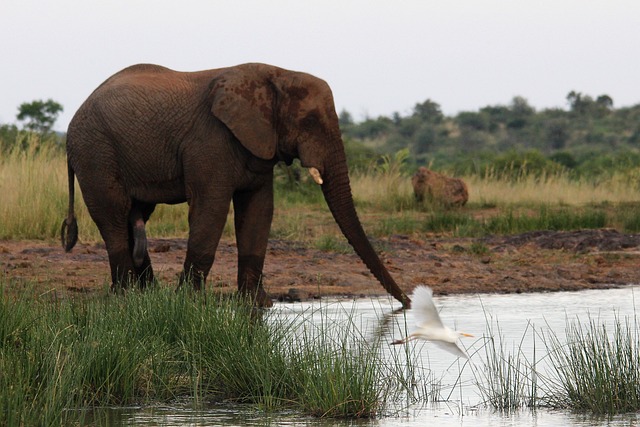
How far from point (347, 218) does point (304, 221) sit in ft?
24.7

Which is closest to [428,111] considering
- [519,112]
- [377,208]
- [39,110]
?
[519,112]

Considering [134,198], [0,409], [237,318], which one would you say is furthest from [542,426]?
[134,198]

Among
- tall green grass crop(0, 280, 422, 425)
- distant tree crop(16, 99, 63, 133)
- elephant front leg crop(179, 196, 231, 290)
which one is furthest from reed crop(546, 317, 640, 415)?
distant tree crop(16, 99, 63, 133)

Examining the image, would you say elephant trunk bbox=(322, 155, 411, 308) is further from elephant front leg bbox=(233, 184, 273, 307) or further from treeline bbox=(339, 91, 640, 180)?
treeline bbox=(339, 91, 640, 180)

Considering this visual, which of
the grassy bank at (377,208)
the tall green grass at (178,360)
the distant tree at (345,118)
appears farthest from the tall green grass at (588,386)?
the distant tree at (345,118)

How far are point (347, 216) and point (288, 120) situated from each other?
0.93m

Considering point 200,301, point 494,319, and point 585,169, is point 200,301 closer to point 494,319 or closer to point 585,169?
point 494,319

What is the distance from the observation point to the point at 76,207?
15.3 meters

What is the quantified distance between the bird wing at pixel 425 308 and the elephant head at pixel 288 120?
338 cm

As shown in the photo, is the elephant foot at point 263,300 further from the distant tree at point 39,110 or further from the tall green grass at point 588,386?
the distant tree at point 39,110

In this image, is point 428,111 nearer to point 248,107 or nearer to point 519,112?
point 519,112

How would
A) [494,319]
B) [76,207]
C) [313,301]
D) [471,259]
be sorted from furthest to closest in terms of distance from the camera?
[76,207]
[471,259]
[313,301]
[494,319]

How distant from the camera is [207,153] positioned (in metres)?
9.84

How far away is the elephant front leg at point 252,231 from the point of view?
404 inches
